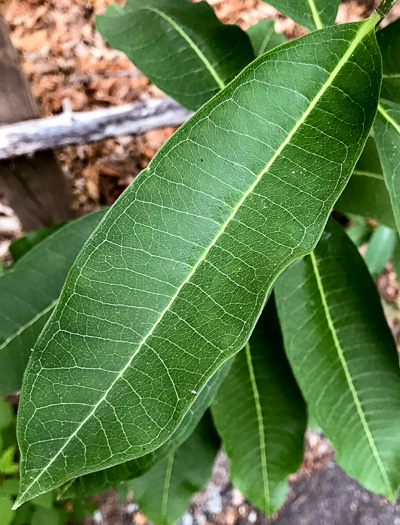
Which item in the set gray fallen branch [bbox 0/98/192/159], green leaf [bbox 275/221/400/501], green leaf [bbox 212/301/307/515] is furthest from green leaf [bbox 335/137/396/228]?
gray fallen branch [bbox 0/98/192/159]

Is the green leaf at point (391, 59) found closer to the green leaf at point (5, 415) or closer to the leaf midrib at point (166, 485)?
the leaf midrib at point (166, 485)

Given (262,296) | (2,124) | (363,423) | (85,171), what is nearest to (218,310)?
(262,296)

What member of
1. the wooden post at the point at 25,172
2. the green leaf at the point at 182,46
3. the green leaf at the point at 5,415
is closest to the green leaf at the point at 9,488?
the green leaf at the point at 5,415

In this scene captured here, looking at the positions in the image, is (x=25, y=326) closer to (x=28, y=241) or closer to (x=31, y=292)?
(x=31, y=292)

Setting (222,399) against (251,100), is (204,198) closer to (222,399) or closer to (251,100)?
(251,100)

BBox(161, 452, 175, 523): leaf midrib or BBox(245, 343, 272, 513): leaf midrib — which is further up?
BBox(245, 343, 272, 513): leaf midrib

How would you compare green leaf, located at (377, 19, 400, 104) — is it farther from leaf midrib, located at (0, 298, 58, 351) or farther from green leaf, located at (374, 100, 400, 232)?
leaf midrib, located at (0, 298, 58, 351)

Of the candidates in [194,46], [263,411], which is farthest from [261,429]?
[194,46]
